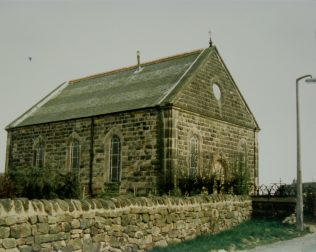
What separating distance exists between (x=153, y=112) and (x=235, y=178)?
514 centimetres

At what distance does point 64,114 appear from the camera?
86.5ft

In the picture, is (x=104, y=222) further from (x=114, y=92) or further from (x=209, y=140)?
(x=114, y=92)

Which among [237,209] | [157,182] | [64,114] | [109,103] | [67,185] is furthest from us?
[64,114]

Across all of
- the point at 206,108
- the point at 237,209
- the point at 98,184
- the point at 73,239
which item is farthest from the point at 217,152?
the point at 73,239

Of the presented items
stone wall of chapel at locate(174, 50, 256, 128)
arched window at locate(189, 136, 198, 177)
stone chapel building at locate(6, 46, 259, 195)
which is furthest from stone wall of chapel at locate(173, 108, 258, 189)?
stone wall of chapel at locate(174, 50, 256, 128)

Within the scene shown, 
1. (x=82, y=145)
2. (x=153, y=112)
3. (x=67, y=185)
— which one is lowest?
(x=67, y=185)

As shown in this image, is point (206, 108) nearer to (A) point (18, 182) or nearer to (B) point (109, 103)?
(B) point (109, 103)

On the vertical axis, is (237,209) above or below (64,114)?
below

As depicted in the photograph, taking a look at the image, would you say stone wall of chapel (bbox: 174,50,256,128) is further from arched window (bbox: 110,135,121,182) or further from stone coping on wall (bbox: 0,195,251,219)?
stone coping on wall (bbox: 0,195,251,219)

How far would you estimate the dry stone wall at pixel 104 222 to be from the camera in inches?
356

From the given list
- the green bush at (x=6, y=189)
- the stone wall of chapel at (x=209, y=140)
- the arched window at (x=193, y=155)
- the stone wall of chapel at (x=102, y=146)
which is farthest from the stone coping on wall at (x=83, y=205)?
the arched window at (x=193, y=155)

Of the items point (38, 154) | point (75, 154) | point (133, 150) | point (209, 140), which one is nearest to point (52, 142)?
point (38, 154)

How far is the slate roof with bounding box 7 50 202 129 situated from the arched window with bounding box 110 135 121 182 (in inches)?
67.0

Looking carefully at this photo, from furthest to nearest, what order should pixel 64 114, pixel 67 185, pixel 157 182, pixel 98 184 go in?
pixel 64 114 → pixel 98 184 → pixel 157 182 → pixel 67 185
